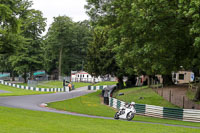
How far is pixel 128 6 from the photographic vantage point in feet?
68.9

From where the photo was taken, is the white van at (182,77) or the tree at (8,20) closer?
the tree at (8,20)

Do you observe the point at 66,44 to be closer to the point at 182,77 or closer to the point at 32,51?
the point at 32,51

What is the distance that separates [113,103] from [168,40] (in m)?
11.9

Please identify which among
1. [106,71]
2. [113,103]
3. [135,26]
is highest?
[135,26]

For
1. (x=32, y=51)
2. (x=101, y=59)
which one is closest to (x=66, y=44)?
(x=32, y=51)

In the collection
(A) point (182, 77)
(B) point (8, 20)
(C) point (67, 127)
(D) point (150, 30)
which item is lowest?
(C) point (67, 127)

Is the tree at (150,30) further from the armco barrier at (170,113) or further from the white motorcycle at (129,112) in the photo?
the white motorcycle at (129,112)

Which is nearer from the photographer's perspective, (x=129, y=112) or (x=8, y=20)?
(x=129, y=112)

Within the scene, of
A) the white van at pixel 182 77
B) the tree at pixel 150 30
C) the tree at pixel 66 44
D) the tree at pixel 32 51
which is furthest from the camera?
the tree at pixel 66 44

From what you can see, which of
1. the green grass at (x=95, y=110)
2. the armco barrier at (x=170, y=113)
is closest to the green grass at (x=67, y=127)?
the green grass at (x=95, y=110)

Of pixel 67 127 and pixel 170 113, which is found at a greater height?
pixel 67 127

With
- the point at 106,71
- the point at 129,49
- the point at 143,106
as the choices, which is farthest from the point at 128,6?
the point at 106,71

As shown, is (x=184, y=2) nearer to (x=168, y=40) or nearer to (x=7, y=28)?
(x=168, y=40)

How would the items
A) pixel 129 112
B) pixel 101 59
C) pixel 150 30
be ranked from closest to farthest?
pixel 129 112 → pixel 150 30 → pixel 101 59
